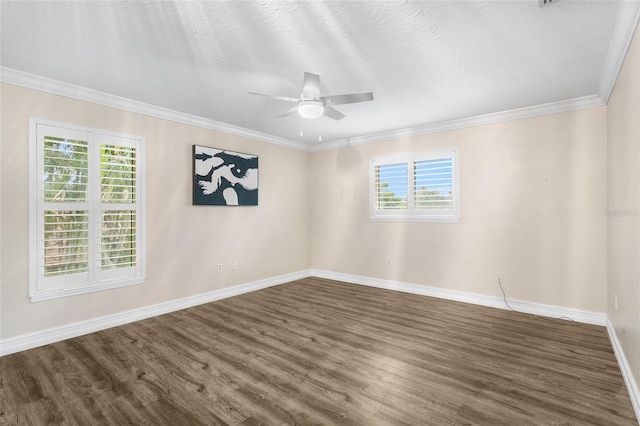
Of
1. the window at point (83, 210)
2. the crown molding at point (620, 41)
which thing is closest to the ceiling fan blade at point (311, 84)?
the crown molding at point (620, 41)

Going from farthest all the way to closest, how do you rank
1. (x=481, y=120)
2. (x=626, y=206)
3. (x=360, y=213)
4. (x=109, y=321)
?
(x=360, y=213) → (x=481, y=120) → (x=109, y=321) → (x=626, y=206)

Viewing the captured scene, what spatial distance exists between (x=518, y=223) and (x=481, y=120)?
146 centimetres

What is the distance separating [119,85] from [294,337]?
124 inches

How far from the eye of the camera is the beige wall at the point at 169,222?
2861mm

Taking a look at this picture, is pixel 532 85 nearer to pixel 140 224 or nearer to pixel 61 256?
pixel 140 224

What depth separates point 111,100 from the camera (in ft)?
11.4

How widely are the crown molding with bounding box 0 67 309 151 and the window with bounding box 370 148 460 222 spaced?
2.20m

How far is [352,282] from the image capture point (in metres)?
5.54

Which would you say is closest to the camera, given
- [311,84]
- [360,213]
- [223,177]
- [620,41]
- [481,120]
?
[620,41]

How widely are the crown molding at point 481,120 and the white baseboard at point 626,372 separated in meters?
2.42

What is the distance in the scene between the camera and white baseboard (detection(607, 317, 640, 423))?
1.93 metres

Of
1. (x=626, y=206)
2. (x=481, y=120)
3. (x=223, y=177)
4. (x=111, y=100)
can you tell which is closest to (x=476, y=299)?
(x=626, y=206)

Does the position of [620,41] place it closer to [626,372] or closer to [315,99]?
[315,99]

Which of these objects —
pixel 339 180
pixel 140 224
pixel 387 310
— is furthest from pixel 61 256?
pixel 339 180
